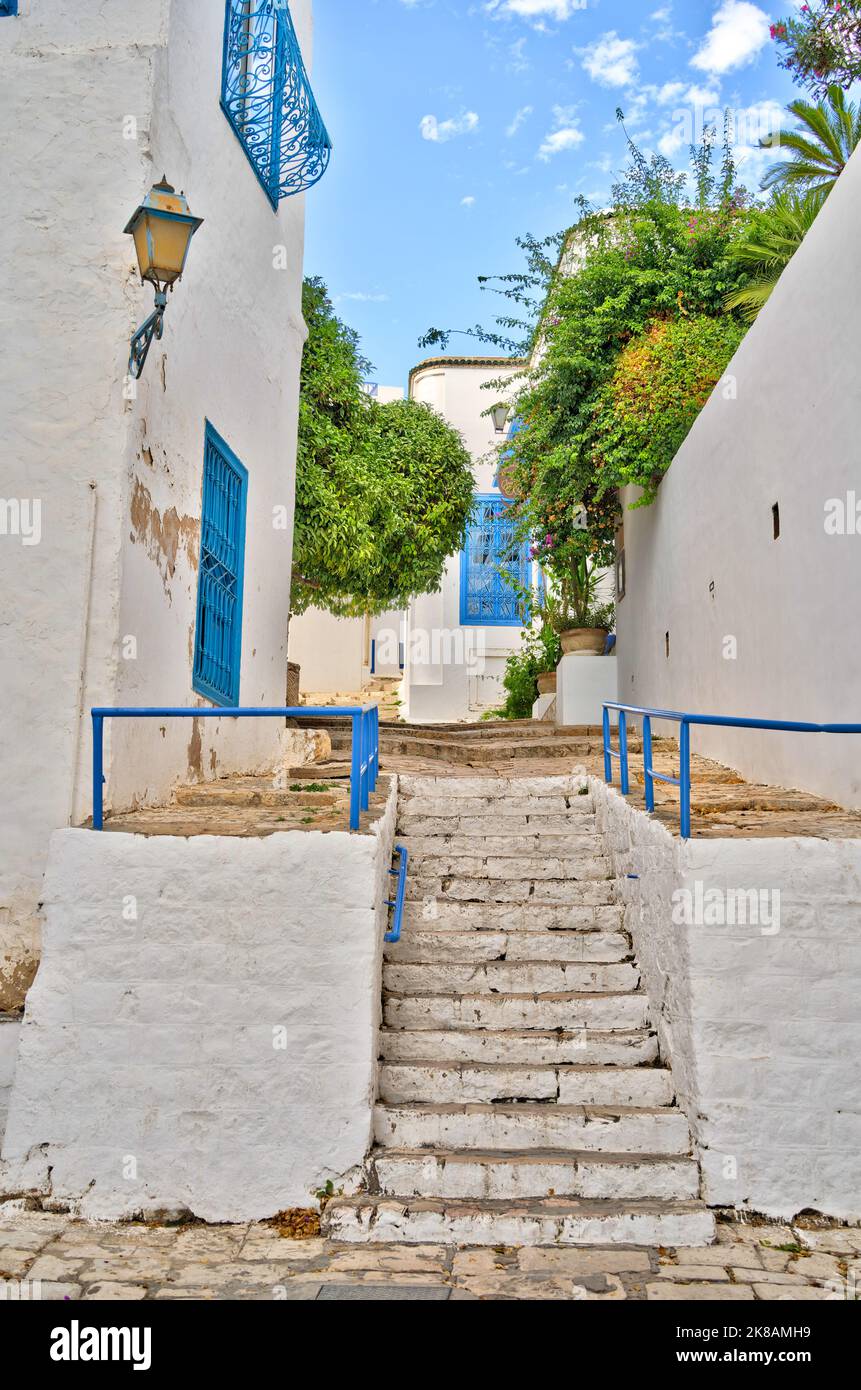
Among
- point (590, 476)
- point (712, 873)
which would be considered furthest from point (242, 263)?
point (712, 873)

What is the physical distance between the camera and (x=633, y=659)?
11492 mm

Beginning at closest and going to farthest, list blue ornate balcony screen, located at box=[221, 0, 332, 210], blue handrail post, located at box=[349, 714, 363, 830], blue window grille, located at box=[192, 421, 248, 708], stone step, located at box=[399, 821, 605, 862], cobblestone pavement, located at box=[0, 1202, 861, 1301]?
cobblestone pavement, located at box=[0, 1202, 861, 1301], blue handrail post, located at box=[349, 714, 363, 830], stone step, located at box=[399, 821, 605, 862], blue window grille, located at box=[192, 421, 248, 708], blue ornate balcony screen, located at box=[221, 0, 332, 210]

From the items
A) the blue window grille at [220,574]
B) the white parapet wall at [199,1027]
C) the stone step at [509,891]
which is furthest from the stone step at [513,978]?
the blue window grille at [220,574]

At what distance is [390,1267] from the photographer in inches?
147

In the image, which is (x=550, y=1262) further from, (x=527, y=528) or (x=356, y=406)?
(x=356, y=406)

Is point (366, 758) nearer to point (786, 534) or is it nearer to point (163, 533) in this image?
point (163, 533)

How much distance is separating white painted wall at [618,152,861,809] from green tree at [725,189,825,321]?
1689 millimetres

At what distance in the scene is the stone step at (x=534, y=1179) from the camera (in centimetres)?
417

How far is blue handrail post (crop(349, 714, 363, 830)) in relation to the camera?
14.9 ft

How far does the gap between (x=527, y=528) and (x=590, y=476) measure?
1192 mm

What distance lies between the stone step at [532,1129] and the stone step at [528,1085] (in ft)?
0.51

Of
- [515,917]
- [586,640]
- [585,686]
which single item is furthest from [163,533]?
[586,640]

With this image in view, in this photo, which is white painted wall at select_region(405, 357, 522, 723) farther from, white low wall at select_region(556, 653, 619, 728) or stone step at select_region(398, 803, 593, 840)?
stone step at select_region(398, 803, 593, 840)

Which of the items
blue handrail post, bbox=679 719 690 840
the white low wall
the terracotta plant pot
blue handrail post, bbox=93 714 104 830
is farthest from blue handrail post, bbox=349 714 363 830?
the terracotta plant pot
